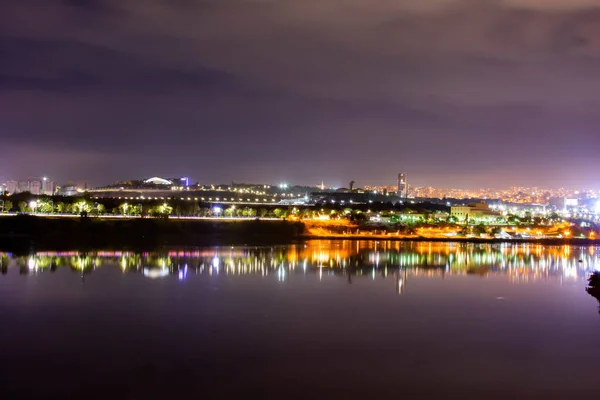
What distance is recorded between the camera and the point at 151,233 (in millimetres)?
45375

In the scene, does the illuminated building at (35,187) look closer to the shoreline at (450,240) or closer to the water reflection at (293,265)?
the shoreline at (450,240)

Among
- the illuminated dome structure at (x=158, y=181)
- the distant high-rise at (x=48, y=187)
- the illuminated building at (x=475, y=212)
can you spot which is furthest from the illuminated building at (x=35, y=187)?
the illuminated building at (x=475, y=212)

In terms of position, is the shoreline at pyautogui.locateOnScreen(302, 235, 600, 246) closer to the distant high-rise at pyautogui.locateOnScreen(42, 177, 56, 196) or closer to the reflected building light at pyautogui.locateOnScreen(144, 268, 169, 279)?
the reflected building light at pyautogui.locateOnScreen(144, 268, 169, 279)

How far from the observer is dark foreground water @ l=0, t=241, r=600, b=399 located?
9875mm

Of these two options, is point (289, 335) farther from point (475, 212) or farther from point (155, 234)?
point (475, 212)

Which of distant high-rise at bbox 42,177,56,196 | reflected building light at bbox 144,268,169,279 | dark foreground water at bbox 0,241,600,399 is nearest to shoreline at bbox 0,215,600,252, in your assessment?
reflected building light at bbox 144,268,169,279

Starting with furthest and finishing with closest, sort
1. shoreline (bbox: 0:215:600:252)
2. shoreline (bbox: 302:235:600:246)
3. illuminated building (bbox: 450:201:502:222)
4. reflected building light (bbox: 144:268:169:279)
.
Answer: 1. illuminated building (bbox: 450:201:502:222)
2. shoreline (bbox: 302:235:600:246)
3. shoreline (bbox: 0:215:600:252)
4. reflected building light (bbox: 144:268:169:279)

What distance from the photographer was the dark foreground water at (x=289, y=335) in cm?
988

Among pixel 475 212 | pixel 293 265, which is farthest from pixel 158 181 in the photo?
pixel 293 265

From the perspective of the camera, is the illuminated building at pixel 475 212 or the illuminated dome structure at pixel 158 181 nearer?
the illuminated building at pixel 475 212

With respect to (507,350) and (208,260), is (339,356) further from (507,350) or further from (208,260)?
(208,260)

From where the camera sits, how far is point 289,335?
1331 cm

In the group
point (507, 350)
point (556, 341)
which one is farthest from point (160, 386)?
point (556, 341)

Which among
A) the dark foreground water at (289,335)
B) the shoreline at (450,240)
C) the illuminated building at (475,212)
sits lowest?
the dark foreground water at (289,335)
